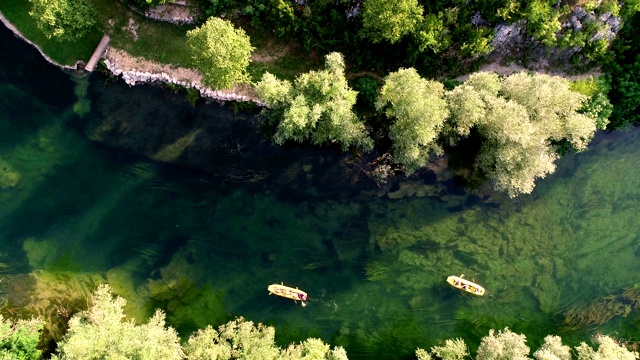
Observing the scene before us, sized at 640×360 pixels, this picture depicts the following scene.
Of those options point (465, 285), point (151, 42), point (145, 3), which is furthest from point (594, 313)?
point (145, 3)

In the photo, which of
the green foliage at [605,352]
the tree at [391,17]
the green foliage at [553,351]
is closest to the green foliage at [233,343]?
the green foliage at [553,351]

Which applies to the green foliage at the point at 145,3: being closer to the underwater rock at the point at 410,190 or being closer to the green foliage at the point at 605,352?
the underwater rock at the point at 410,190

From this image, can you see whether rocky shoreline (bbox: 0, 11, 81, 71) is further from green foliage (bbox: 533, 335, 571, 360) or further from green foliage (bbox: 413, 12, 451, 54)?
green foliage (bbox: 533, 335, 571, 360)

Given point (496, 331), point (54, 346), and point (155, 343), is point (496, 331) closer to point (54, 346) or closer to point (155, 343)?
point (155, 343)

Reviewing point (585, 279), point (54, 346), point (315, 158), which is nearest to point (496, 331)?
point (585, 279)

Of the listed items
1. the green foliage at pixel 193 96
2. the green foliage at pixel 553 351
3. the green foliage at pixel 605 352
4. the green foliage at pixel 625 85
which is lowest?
the green foliage at pixel 553 351

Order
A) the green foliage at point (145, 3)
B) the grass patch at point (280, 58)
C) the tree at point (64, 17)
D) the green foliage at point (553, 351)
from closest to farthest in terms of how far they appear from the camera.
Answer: the tree at point (64, 17) < the green foliage at point (145, 3) < the green foliage at point (553, 351) < the grass patch at point (280, 58)
